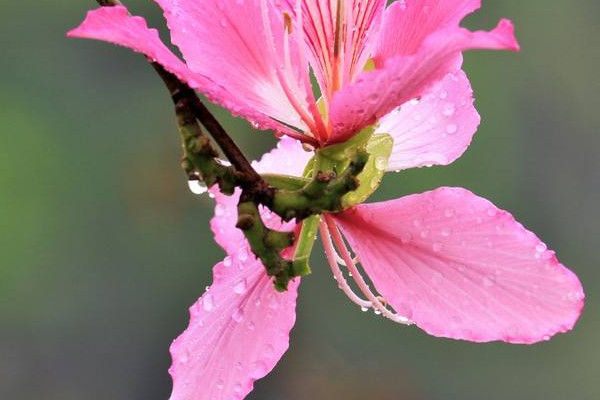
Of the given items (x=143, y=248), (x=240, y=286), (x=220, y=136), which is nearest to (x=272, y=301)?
(x=240, y=286)

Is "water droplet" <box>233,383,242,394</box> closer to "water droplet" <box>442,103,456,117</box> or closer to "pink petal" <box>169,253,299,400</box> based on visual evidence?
"pink petal" <box>169,253,299,400</box>

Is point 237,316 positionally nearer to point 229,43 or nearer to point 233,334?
point 233,334

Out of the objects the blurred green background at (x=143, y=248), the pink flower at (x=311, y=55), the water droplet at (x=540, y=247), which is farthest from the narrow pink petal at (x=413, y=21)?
the blurred green background at (x=143, y=248)

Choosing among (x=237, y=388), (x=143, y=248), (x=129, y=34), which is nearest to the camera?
(x=129, y=34)

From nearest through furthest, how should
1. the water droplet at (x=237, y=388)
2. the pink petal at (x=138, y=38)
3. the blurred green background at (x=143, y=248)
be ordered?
1. the pink petal at (x=138, y=38)
2. the water droplet at (x=237, y=388)
3. the blurred green background at (x=143, y=248)

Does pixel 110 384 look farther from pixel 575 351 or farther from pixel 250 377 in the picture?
pixel 250 377

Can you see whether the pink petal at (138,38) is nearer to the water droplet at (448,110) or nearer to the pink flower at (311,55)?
the pink flower at (311,55)

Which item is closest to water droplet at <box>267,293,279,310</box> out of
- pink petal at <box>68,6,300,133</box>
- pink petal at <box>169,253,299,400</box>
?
pink petal at <box>169,253,299,400</box>

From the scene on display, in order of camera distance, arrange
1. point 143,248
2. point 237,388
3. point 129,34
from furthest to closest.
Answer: point 143,248
point 237,388
point 129,34
